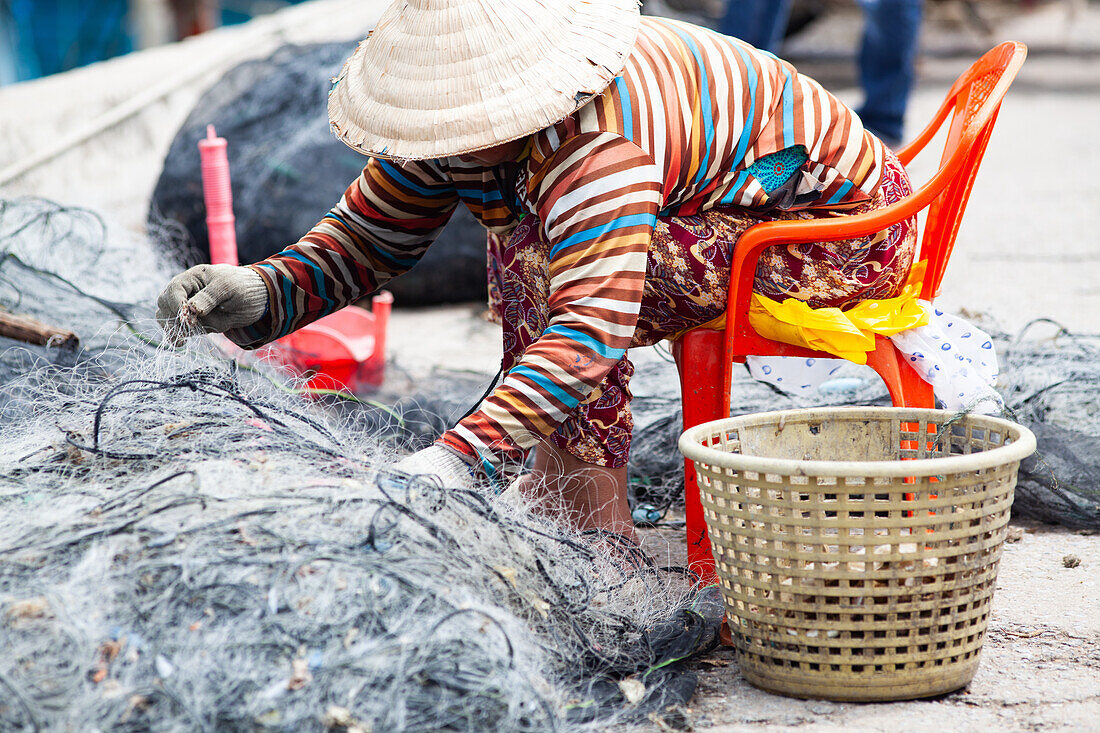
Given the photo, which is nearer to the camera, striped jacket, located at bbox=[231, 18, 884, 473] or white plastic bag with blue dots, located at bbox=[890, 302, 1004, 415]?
striped jacket, located at bbox=[231, 18, 884, 473]

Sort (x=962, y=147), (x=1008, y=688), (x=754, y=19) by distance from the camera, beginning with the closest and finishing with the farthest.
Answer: (x=1008, y=688) < (x=962, y=147) < (x=754, y=19)

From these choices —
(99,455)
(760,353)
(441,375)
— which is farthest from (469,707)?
(441,375)

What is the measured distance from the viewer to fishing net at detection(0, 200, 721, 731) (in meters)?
1.29

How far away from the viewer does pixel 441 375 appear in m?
3.32

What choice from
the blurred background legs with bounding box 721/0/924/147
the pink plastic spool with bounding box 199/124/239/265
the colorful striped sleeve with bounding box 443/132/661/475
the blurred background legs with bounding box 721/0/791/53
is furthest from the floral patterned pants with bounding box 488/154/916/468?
the blurred background legs with bounding box 721/0/791/53

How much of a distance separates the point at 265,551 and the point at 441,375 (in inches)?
75.3

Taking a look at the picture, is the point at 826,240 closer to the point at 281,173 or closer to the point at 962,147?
the point at 962,147

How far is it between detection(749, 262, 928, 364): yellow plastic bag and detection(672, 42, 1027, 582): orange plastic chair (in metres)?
0.03

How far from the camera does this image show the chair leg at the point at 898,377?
6.72 ft

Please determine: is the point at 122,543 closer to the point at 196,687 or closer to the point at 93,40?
the point at 196,687

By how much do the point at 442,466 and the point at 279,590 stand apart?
1.25 feet

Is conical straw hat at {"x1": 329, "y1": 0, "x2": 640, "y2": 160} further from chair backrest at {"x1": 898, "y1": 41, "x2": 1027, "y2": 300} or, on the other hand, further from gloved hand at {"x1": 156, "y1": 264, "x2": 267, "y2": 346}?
chair backrest at {"x1": 898, "y1": 41, "x2": 1027, "y2": 300}

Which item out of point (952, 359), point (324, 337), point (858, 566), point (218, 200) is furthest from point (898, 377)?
point (218, 200)

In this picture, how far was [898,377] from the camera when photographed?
2.07m
